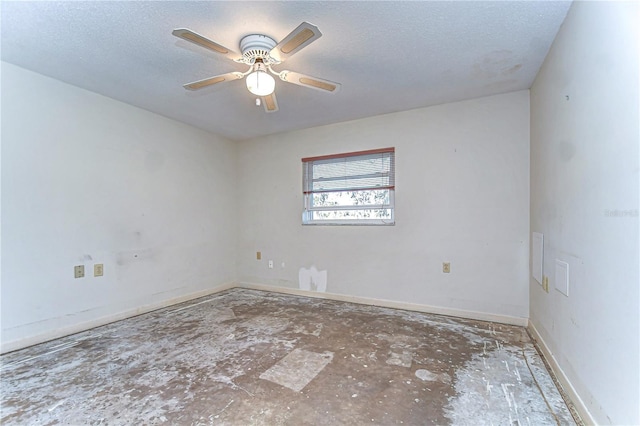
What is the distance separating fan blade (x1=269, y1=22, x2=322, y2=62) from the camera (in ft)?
4.91

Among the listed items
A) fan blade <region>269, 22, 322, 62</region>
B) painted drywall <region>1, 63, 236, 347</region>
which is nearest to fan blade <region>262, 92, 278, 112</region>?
fan blade <region>269, 22, 322, 62</region>

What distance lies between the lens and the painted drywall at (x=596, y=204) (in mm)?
1197

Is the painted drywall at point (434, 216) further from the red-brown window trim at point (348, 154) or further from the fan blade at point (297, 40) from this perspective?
the fan blade at point (297, 40)

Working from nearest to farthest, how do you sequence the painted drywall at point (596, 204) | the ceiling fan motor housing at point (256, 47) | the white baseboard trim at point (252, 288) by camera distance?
the painted drywall at point (596, 204), the ceiling fan motor housing at point (256, 47), the white baseboard trim at point (252, 288)

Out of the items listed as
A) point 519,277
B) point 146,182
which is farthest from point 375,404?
point 146,182

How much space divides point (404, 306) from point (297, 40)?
299cm

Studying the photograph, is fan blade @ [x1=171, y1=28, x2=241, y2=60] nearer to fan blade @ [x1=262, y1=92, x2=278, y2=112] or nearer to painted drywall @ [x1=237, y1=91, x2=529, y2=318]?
fan blade @ [x1=262, y1=92, x2=278, y2=112]

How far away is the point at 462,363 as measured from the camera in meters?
2.14

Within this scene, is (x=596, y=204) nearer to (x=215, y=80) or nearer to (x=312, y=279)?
(x=215, y=80)

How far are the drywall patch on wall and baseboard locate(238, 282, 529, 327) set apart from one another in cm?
7

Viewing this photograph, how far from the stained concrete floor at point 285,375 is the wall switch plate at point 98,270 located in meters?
0.53

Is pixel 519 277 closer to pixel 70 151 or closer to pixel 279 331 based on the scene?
pixel 279 331

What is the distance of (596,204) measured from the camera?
1478mm

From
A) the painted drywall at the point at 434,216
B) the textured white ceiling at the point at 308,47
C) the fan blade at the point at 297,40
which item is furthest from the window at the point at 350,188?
the fan blade at the point at 297,40
